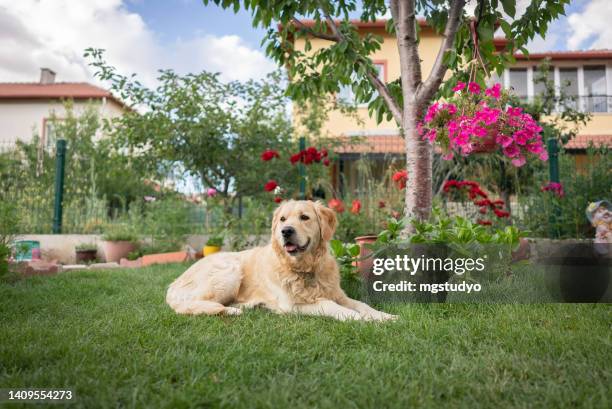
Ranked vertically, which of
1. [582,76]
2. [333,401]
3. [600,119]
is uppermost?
[582,76]

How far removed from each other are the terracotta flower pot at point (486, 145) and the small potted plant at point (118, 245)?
579 cm

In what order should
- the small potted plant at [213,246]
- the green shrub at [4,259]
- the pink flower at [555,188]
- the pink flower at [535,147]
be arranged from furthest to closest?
1. the small potted plant at [213,246]
2. the pink flower at [555,188]
3. the green shrub at [4,259]
4. the pink flower at [535,147]

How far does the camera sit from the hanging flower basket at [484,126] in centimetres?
274

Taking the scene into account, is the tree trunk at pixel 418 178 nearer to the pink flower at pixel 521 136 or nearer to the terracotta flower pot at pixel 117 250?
the pink flower at pixel 521 136

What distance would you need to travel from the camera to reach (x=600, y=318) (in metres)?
2.60

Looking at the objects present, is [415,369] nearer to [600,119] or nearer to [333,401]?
[333,401]

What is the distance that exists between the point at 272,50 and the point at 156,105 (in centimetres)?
378

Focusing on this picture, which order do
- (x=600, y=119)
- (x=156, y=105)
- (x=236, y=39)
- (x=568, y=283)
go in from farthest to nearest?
(x=600, y=119), (x=236, y=39), (x=156, y=105), (x=568, y=283)

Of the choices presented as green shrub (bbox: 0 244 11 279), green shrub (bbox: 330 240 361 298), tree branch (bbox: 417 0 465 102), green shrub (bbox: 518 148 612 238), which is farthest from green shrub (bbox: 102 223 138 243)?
green shrub (bbox: 518 148 612 238)

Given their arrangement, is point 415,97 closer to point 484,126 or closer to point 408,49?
point 408,49

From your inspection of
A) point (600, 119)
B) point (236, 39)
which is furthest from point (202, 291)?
point (600, 119)

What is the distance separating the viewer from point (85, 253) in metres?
6.76

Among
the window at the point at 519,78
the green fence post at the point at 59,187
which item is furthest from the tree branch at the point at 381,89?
the window at the point at 519,78

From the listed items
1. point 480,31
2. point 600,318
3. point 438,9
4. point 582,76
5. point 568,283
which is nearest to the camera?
point 600,318
